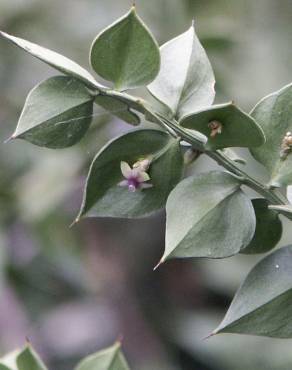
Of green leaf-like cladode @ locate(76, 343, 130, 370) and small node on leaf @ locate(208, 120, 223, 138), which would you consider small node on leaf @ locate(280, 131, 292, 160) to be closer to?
small node on leaf @ locate(208, 120, 223, 138)

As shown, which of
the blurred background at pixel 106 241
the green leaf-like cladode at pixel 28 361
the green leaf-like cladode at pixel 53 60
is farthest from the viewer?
the blurred background at pixel 106 241

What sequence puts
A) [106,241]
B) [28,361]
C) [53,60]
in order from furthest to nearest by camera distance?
1. [106,241]
2. [28,361]
3. [53,60]

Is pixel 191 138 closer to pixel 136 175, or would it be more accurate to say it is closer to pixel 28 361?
pixel 136 175

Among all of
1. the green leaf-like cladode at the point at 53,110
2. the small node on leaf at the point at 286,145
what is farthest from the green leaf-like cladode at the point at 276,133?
the green leaf-like cladode at the point at 53,110

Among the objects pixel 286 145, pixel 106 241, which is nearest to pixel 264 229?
pixel 286 145

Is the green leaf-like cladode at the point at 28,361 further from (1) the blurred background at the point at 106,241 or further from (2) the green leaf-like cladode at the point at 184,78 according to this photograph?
(1) the blurred background at the point at 106,241

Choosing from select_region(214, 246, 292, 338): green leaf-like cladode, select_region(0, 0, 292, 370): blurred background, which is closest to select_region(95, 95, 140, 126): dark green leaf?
select_region(214, 246, 292, 338): green leaf-like cladode
